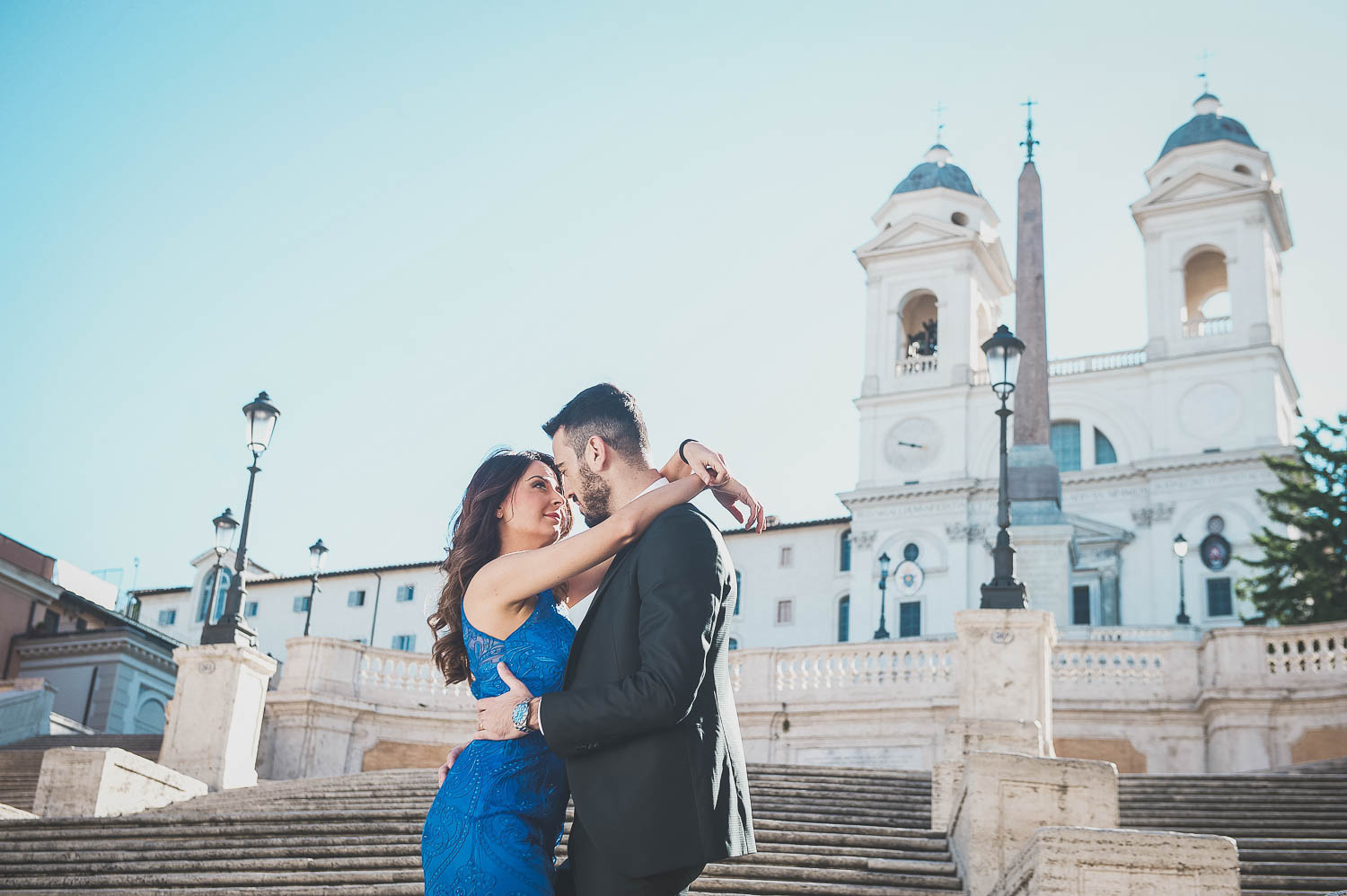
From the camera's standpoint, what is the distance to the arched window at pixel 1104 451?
55.8 metres

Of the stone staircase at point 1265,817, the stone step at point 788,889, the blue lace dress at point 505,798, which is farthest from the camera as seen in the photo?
the stone staircase at point 1265,817

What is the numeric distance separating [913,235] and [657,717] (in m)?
58.9

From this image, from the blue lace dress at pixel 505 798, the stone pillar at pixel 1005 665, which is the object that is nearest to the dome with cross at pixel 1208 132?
the stone pillar at pixel 1005 665

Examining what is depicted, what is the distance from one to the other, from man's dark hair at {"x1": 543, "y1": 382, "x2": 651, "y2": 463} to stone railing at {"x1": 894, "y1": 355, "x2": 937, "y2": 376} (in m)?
56.0

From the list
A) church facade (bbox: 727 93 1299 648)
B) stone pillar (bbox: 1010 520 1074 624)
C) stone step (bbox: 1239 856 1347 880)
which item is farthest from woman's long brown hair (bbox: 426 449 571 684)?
church facade (bbox: 727 93 1299 648)

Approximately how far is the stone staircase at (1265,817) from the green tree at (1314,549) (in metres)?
15.3

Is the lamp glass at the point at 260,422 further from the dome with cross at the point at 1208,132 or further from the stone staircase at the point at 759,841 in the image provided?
the dome with cross at the point at 1208,132

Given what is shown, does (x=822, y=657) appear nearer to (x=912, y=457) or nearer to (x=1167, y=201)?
(x=912, y=457)

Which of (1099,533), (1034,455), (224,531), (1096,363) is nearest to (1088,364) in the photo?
(1096,363)

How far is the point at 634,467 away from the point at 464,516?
0.60m

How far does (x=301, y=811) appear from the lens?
11.8 metres

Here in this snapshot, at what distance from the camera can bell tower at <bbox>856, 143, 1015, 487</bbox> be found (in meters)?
57.7

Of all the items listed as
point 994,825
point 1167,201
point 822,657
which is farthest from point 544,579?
point 1167,201

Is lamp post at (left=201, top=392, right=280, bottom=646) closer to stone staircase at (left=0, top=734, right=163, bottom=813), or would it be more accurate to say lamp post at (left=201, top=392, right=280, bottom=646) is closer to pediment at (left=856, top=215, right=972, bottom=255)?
stone staircase at (left=0, top=734, right=163, bottom=813)
